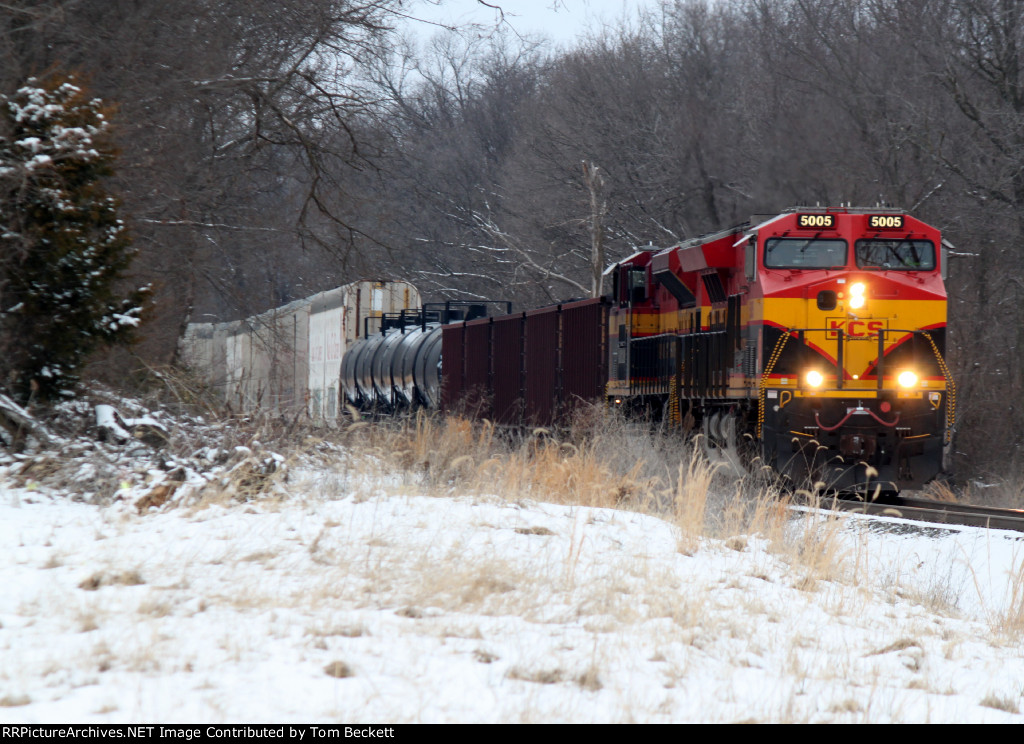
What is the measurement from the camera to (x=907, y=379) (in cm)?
1304

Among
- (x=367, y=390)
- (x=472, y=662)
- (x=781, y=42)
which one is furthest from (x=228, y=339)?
(x=472, y=662)

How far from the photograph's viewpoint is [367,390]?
26.6 m

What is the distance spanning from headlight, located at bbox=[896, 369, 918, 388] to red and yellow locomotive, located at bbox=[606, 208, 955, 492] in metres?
0.01

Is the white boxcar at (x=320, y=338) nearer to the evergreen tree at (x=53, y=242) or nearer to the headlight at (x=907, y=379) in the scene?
the headlight at (x=907, y=379)

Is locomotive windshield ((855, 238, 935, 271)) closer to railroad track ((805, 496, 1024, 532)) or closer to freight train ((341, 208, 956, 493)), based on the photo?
freight train ((341, 208, 956, 493))

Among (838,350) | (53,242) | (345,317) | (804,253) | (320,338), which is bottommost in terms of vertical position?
(838,350)

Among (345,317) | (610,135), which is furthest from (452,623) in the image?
(610,135)

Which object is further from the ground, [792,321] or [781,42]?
[781,42]

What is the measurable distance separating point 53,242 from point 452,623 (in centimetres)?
621

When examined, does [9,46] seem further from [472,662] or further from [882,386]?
[882,386]

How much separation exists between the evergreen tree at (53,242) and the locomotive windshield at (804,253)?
7.51 metres

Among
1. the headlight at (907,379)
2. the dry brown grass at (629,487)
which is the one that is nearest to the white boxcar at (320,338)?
the dry brown grass at (629,487)

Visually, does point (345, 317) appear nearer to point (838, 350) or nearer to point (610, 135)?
point (610, 135)
